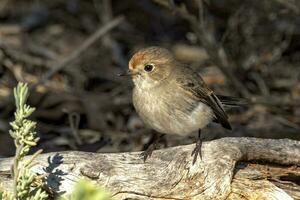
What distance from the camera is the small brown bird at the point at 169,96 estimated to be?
18.7 feet

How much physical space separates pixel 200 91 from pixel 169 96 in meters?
0.35

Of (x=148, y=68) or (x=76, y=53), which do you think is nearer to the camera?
(x=148, y=68)

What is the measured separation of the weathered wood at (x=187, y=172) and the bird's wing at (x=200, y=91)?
3.09 ft

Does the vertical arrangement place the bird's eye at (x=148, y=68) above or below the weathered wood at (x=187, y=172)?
above

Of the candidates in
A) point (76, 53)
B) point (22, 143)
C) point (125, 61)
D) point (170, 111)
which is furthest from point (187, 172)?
point (125, 61)

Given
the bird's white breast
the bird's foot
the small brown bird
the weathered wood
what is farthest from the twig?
the bird's foot

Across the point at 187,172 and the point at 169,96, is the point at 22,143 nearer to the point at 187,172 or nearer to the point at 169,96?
the point at 187,172

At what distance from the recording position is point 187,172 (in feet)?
15.7

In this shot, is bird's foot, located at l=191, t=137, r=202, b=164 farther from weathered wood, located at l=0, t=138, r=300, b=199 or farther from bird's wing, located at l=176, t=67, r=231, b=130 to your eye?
bird's wing, located at l=176, t=67, r=231, b=130

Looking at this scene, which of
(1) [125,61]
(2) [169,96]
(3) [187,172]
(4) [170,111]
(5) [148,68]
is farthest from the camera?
(1) [125,61]

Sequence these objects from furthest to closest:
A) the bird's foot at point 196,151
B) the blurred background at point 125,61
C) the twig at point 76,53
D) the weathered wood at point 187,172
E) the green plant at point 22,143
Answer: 1. the twig at point 76,53
2. the blurred background at point 125,61
3. the bird's foot at point 196,151
4. the weathered wood at point 187,172
5. the green plant at point 22,143

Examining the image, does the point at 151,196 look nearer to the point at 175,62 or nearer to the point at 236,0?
the point at 175,62

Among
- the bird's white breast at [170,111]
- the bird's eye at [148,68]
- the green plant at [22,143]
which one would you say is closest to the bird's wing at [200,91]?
the bird's white breast at [170,111]

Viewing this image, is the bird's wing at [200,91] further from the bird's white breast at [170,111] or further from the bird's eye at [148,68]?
the bird's eye at [148,68]
